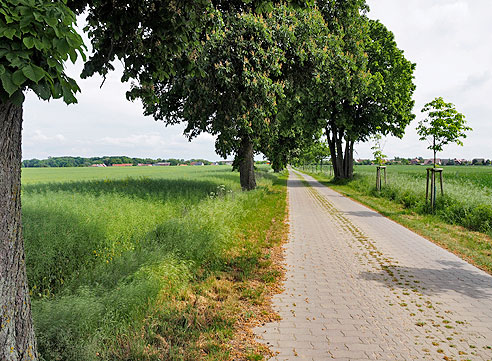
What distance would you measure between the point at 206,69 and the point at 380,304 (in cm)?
876

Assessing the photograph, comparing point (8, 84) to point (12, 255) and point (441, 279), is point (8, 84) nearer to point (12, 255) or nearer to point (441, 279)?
point (12, 255)

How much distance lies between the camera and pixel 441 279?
5500 millimetres

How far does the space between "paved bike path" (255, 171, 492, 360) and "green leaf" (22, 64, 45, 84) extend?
Answer: 3185mm

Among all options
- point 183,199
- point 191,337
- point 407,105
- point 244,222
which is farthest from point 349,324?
point 407,105

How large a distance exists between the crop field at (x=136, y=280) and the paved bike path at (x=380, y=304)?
0.68 meters

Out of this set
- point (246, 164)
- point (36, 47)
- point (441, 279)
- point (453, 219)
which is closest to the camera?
point (36, 47)

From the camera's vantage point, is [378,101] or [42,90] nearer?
[42,90]

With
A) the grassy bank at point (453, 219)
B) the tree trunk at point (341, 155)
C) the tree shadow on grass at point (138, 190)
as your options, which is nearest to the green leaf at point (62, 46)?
the tree shadow on grass at point (138, 190)

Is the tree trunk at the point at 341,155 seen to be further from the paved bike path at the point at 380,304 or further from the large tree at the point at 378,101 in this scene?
the paved bike path at the point at 380,304

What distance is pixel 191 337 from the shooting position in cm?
346

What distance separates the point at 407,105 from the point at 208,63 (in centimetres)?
2360

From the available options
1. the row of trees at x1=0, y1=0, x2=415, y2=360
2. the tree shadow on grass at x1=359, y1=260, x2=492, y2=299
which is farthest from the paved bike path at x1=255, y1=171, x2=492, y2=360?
the row of trees at x1=0, y1=0, x2=415, y2=360

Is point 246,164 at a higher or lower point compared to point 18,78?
lower

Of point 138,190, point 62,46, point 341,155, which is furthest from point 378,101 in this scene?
point 62,46
